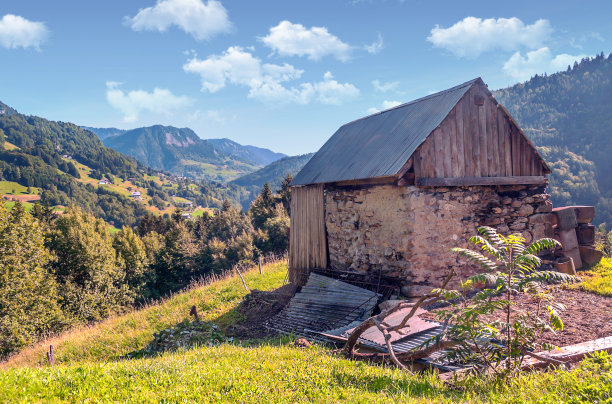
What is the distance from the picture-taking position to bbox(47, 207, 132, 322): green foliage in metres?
28.6

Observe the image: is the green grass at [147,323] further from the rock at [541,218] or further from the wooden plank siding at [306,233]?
the rock at [541,218]

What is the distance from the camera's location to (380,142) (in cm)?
1124

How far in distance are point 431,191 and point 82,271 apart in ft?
106

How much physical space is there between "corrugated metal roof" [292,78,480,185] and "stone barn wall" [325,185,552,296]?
0.65m

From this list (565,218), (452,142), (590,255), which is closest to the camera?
(452,142)

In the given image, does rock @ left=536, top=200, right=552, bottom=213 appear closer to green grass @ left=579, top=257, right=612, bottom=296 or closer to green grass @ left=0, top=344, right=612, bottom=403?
green grass @ left=579, top=257, right=612, bottom=296

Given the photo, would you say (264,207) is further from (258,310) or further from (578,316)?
(578,316)

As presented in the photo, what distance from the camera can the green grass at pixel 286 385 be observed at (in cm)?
383

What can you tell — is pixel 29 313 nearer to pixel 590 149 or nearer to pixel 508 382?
pixel 508 382

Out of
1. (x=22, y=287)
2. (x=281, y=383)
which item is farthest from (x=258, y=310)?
(x=22, y=287)

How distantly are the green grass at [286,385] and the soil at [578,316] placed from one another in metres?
1.56

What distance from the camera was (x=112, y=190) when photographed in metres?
127


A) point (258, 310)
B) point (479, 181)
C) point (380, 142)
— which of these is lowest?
point (258, 310)

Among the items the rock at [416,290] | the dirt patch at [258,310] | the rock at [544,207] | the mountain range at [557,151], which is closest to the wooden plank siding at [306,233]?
the dirt patch at [258,310]
